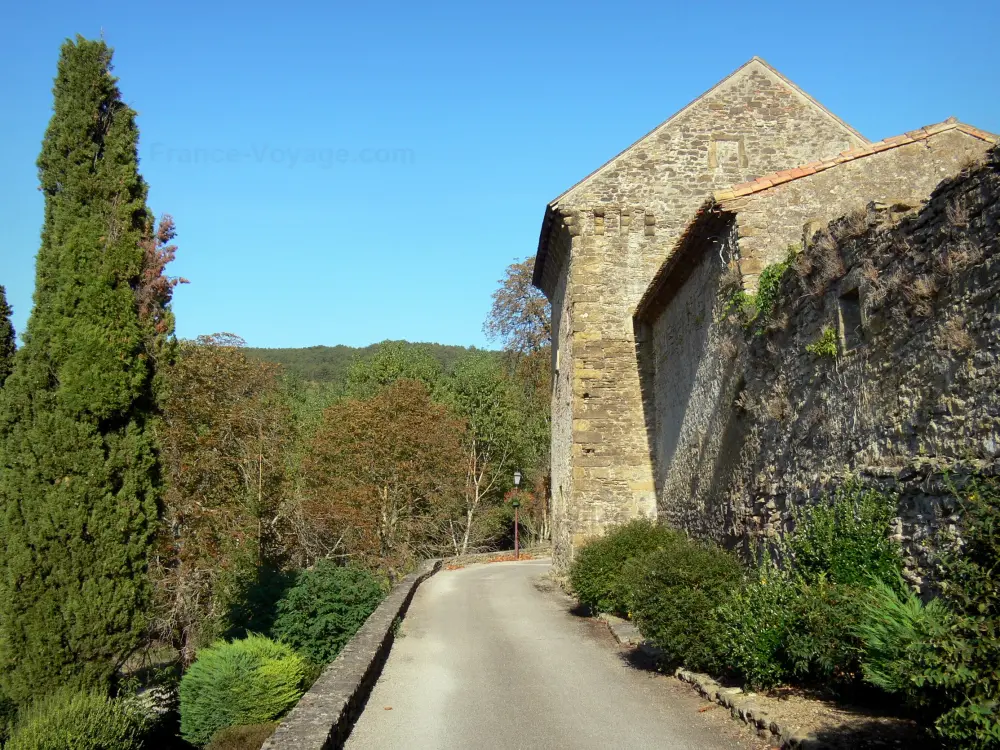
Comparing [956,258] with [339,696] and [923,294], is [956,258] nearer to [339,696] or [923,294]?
[923,294]

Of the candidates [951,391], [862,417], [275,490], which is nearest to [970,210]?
[951,391]

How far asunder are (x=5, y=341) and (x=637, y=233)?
11.7m

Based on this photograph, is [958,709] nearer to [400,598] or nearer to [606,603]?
[606,603]

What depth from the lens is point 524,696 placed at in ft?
25.3

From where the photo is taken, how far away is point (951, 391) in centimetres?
523

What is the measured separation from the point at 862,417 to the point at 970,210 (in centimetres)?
205

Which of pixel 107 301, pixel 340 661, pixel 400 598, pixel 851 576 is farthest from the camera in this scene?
pixel 400 598

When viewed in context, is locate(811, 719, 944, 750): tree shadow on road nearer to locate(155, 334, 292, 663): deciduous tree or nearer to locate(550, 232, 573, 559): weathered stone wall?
locate(155, 334, 292, 663): deciduous tree

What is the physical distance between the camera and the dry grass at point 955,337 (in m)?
5.05

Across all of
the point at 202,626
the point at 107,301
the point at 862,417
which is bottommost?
the point at 202,626

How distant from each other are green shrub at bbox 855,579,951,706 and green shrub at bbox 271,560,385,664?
7227mm

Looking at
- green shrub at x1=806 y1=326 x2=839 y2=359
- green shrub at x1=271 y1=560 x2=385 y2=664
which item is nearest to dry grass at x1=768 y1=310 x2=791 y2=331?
green shrub at x1=806 y1=326 x2=839 y2=359

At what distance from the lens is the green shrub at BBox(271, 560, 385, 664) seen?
33.7ft

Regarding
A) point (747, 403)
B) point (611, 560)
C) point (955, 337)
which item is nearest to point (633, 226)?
point (611, 560)
